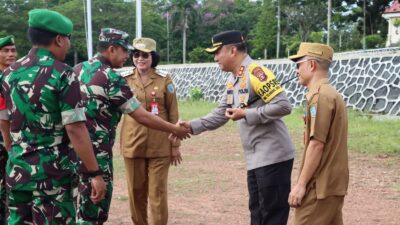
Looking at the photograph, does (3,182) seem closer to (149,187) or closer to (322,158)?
(149,187)

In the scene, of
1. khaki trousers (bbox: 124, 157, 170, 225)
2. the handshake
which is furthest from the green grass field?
the handshake

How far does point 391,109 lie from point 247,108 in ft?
43.0

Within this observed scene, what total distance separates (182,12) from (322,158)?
173 ft

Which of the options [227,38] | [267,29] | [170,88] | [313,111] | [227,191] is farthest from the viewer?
[267,29]

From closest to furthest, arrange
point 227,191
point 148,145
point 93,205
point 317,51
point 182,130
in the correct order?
point 317,51 → point 93,205 → point 182,130 → point 148,145 → point 227,191

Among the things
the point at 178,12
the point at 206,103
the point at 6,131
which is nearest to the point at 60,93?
the point at 6,131

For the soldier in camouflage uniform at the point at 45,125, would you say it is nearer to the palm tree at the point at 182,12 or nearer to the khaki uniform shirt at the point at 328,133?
the khaki uniform shirt at the point at 328,133

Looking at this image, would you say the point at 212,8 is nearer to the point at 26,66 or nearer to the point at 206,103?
the point at 206,103

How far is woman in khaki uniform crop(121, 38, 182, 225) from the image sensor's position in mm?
5059

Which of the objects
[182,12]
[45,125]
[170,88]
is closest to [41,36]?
[45,125]

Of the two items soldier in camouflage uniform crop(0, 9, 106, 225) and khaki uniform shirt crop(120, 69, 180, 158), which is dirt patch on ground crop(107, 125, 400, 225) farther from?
soldier in camouflage uniform crop(0, 9, 106, 225)

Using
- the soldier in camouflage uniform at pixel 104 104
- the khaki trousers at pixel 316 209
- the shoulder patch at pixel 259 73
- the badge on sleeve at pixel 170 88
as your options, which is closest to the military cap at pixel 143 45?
the badge on sleeve at pixel 170 88

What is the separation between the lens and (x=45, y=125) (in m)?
3.16

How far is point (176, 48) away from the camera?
56.9 m
